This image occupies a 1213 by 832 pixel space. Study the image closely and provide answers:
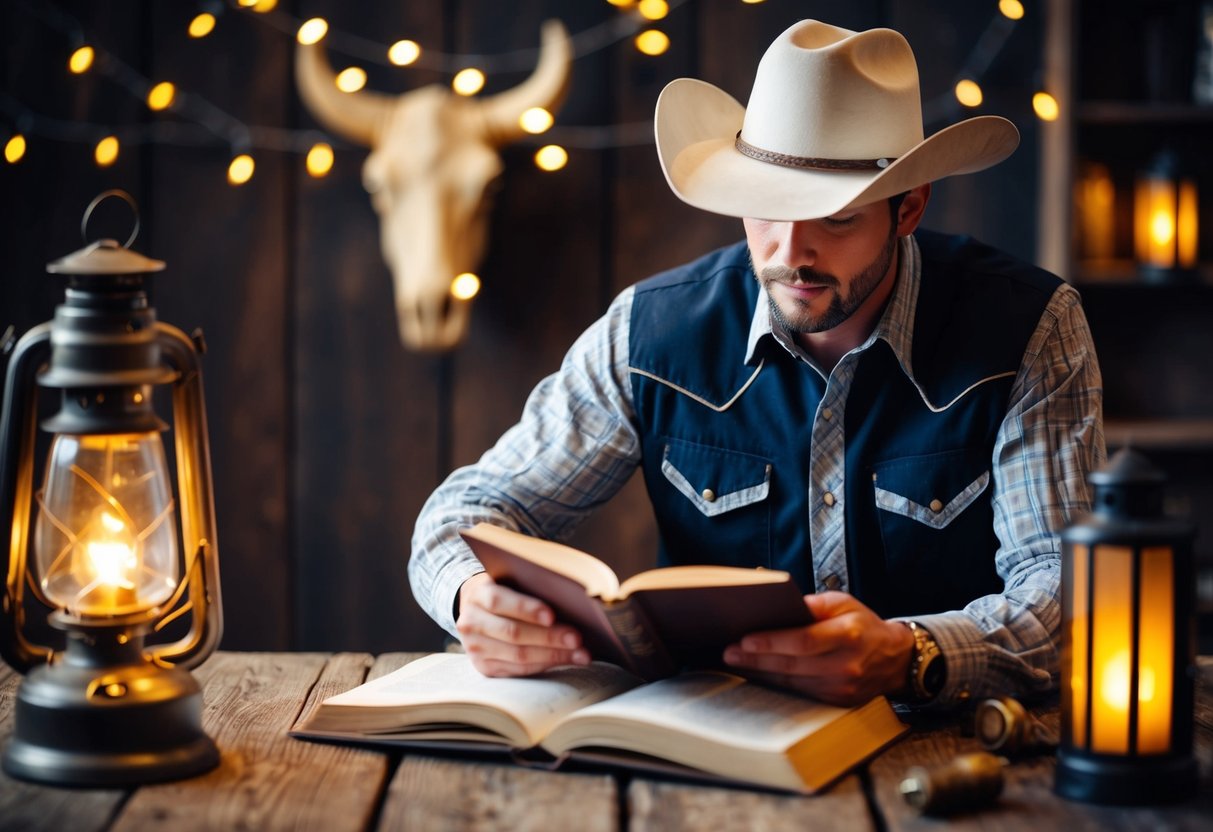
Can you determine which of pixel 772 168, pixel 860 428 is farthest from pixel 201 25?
pixel 860 428

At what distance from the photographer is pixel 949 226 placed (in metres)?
3.07

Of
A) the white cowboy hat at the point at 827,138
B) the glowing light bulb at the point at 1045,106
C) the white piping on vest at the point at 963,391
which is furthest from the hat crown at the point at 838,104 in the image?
the glowing light bulb at the point at 1045,106

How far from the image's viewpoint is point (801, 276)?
1.66m

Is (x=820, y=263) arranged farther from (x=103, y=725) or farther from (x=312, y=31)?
(x=312, y=31)

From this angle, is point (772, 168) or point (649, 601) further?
point (772, 168)

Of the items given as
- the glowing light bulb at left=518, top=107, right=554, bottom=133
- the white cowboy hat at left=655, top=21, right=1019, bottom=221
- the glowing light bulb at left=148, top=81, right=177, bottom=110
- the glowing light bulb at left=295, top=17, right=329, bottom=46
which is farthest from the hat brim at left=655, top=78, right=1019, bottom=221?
the glowing light bulb at left=148, top=81, right=177, bottom=110

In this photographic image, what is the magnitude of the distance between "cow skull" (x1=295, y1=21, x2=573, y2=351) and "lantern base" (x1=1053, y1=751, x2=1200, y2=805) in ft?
6.46

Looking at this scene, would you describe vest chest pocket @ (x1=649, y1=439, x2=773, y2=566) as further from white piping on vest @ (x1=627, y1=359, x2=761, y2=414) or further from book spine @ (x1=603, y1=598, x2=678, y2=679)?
book spine @ (x1=603, y1=598, x2=678, y2=679)

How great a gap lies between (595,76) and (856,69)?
1453mm

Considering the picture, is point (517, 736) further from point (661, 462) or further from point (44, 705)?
point (661, 462)

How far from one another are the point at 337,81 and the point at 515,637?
191cm

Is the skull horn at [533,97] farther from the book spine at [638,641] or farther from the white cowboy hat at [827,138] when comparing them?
the book spine at [638,641]

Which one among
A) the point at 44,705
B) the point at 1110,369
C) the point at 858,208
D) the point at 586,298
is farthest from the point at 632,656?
the point at 1110,369

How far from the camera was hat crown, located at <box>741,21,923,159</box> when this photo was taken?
1.65 metres
